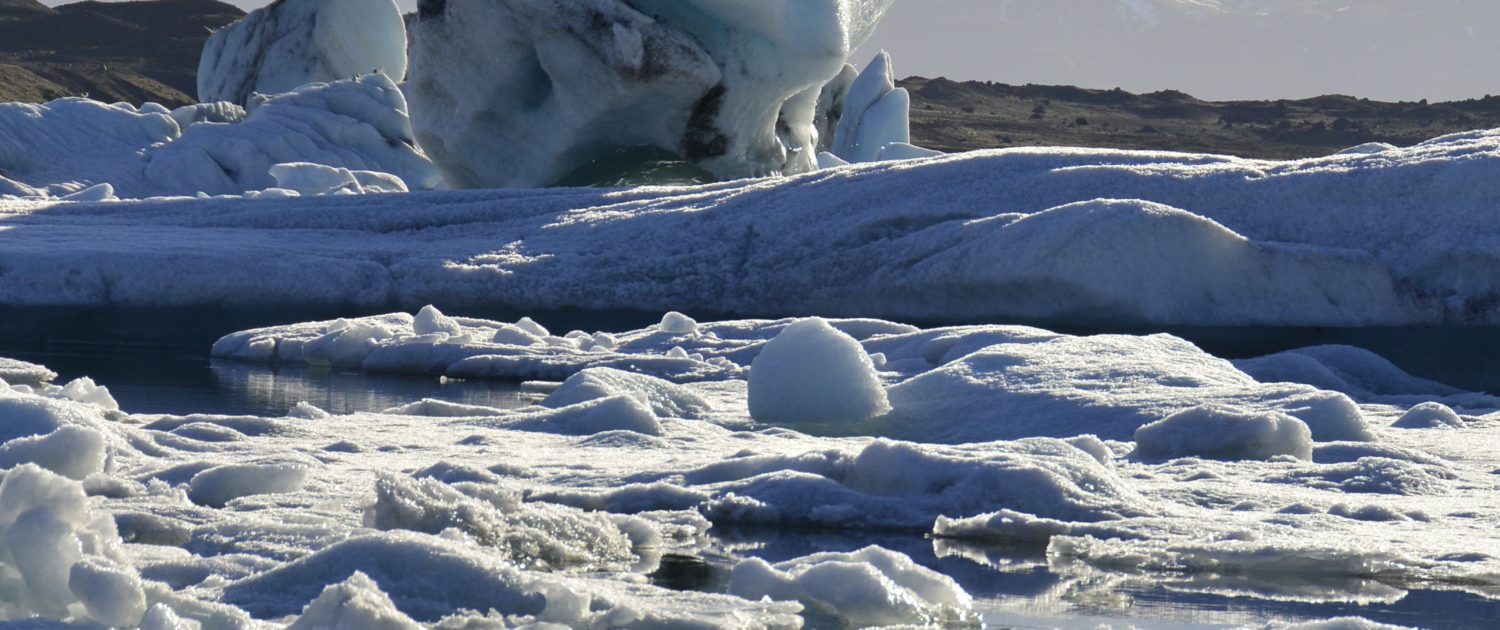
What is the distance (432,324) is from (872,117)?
48.6 ft

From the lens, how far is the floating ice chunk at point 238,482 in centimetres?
417

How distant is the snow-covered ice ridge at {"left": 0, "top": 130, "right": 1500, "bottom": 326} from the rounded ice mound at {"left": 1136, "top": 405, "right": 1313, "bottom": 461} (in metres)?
4.88

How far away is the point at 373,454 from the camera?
5.13m

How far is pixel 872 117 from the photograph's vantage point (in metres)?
23.8

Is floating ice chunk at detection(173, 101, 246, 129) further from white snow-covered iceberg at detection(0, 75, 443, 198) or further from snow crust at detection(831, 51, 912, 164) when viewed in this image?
snow crust at detection(831, 51, 912, 164)

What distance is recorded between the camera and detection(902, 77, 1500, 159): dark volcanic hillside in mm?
49125

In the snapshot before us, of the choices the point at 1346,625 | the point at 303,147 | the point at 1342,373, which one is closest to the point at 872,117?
the point at 303,147

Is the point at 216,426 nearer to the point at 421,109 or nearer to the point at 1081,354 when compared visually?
the point at 1081,354

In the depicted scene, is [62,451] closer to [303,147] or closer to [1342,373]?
[1342,373]

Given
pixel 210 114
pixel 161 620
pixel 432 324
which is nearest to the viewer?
pixel 161 620

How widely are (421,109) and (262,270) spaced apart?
497cm

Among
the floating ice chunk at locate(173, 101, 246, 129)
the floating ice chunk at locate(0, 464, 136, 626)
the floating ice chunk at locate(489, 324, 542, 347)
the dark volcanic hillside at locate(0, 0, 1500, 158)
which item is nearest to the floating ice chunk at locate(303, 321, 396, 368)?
the floating ice chunk at locate(489, 324, 542, 347)

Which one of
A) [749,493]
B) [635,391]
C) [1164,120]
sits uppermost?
[749,493]

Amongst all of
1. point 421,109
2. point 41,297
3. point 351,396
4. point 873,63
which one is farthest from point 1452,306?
point 873,63
